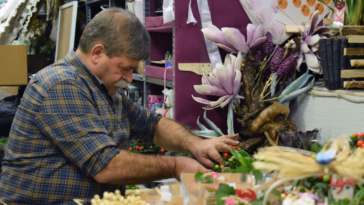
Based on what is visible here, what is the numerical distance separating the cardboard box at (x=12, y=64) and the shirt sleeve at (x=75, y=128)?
2470 millimetres

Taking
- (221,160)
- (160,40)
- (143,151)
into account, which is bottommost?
(143,151)

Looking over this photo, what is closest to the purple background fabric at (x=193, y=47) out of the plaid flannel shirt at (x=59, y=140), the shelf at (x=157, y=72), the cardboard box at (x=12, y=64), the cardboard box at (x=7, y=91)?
the shelf at (x=157, y=72)

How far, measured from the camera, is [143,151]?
227cm

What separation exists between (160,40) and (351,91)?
63.7 inches

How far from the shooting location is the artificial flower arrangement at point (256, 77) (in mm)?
1770

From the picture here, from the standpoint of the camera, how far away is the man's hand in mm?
1491

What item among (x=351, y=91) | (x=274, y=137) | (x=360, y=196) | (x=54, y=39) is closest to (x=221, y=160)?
(x=274, y=137)

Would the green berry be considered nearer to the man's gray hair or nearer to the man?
the man

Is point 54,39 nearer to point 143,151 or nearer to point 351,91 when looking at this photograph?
point 143,151

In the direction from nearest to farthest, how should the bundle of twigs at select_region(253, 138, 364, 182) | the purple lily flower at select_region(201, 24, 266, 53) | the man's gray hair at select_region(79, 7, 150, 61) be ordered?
the bundle of twigs at select_region(253, 138, 364, 182) → the man's gray hair at select_region(79, 7, 150, 61) → the purple lily flower at select_region(201, 24, 266, 53)

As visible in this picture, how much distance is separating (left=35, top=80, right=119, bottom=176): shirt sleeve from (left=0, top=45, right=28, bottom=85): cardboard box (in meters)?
2.47

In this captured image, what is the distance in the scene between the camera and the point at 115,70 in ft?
4.92

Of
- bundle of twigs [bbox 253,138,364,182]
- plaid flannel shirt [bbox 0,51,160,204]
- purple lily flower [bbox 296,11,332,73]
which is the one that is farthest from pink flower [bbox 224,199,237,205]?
purple lily flower [bbox 296,11,332,73]

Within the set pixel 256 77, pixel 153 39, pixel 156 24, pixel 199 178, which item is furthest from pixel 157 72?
pixel 199 178
